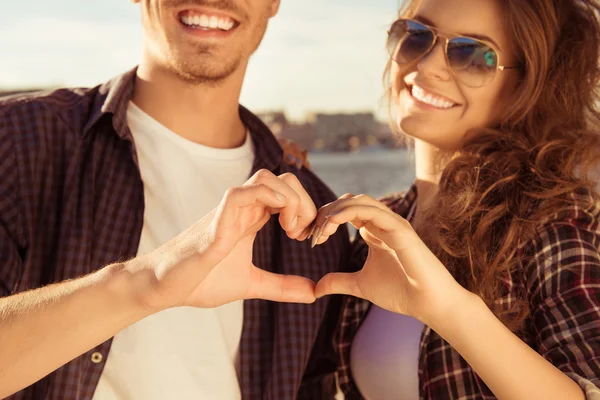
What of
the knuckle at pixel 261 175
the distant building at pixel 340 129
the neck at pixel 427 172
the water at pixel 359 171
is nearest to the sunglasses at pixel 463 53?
the neck at pixel 427 172

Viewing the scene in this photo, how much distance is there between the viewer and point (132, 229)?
219 cm

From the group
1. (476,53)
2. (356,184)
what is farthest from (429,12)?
(356,184)

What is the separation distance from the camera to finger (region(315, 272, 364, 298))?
1.83m

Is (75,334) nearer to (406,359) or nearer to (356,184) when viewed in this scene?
(406,359)

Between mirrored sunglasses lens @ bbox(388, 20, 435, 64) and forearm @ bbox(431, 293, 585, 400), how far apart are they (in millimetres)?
1191

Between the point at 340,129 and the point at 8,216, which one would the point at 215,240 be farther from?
the point at 340,129

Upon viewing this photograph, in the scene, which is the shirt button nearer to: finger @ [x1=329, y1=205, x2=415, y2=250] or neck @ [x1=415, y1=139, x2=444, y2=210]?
finger @ [x1=329, y1=205, x2=415, y2=250]

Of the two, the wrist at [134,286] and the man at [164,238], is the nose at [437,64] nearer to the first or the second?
the man at [164,238]

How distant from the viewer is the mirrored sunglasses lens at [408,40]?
2508 millimetres

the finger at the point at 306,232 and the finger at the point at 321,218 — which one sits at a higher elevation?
the finger at the point at 321,218

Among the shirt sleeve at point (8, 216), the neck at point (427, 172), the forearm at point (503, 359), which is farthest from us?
the neck at point (427, 172)

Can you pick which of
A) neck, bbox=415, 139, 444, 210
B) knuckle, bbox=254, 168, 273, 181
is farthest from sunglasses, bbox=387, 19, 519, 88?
knuckle, bbox=254, 168, 273, 181

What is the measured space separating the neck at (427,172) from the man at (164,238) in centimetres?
39

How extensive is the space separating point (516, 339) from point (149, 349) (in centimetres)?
119
